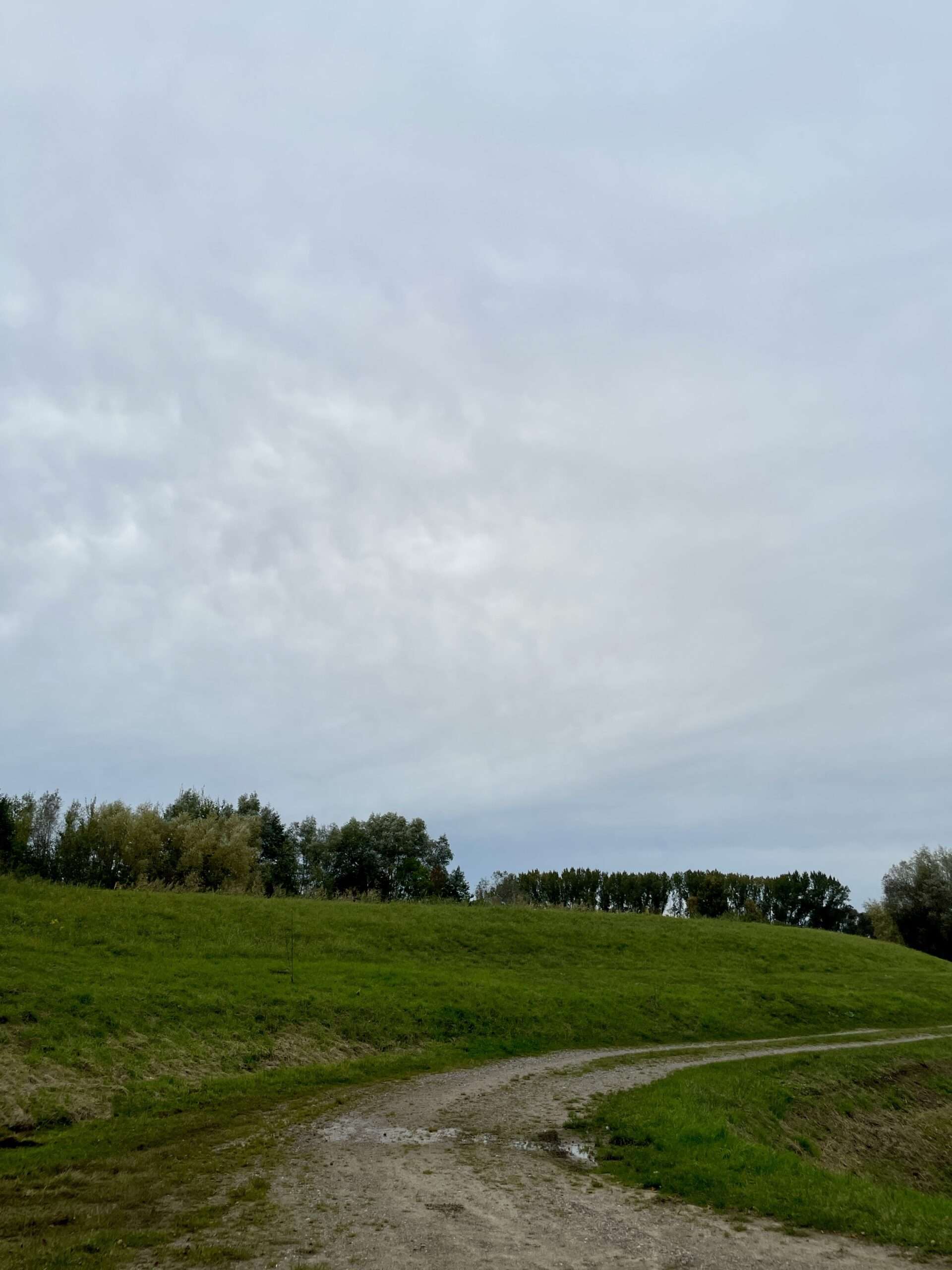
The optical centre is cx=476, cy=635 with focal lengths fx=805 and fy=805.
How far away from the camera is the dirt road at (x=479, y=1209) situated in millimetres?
9969

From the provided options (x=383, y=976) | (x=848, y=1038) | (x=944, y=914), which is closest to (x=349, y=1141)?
(x=383, y=976)

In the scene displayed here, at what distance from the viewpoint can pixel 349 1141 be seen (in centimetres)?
1605

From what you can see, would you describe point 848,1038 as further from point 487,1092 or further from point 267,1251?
point 267,1251

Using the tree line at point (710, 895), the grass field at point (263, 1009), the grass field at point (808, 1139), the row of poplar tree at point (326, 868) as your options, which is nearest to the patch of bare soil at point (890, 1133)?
the grass field at point (808, 1139)

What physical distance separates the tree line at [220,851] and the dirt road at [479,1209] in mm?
38157

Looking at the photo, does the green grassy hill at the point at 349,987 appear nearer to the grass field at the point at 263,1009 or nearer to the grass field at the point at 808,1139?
the grass field at the point at 263,1009

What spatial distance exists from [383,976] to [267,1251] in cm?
2771

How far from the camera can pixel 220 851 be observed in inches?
2857

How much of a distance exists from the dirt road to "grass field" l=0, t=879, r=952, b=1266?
156 centimetres

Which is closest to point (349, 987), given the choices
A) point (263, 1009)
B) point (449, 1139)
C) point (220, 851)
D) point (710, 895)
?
point (263, 1009)

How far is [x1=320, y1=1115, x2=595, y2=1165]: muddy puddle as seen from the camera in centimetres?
1591

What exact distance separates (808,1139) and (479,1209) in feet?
46.8

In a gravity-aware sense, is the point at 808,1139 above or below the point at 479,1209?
below

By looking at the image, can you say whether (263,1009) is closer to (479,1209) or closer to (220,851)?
(479,1209)
